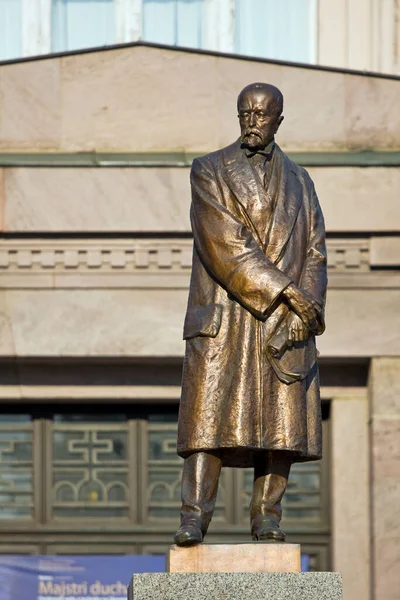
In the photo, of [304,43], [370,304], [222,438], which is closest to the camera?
[222,438]

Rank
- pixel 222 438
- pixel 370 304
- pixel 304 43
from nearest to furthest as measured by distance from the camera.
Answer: pixel 222 438
pixel 370 304
pixel 304 43

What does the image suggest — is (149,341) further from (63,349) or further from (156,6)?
(156,6)

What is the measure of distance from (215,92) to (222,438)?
8.77 metres

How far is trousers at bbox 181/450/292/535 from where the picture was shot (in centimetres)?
1470

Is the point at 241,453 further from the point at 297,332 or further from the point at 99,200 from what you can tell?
the point at 99,200

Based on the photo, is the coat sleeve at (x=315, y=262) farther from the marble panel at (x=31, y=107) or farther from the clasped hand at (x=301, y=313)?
the marble panel at (x=31, y=107)

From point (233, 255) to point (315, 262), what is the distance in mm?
534

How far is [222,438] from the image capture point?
14.7 m

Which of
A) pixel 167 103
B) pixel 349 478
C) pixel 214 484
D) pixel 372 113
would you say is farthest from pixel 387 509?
pixel 214 484

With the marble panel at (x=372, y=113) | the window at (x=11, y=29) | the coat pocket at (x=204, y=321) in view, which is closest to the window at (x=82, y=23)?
the window at (x=11, y=29)

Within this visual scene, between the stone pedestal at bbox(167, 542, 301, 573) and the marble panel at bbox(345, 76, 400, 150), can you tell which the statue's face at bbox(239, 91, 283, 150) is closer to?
the stone pedestal at bbox(167, 542, 301, 573)

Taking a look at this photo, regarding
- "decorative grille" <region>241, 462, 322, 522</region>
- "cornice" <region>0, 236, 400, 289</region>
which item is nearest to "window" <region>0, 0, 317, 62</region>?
"cornice" <region>0, 236, 400, 289</region>

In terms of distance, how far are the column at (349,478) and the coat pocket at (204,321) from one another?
8191 millimetres

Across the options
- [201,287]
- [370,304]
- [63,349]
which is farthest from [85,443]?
[201,287]
